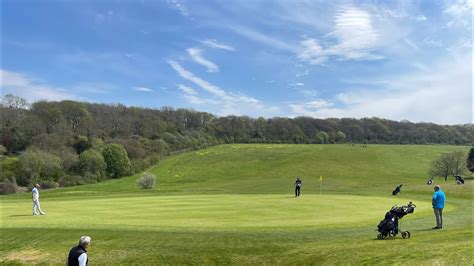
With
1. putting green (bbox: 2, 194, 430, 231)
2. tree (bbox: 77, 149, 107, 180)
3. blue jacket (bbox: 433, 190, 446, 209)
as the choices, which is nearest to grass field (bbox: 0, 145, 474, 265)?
putting green (bbox: 2, 194, 430, 231)

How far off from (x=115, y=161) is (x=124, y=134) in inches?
1416

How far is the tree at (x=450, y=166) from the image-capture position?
86625 millimetres

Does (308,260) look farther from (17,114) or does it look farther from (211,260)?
(17,114)

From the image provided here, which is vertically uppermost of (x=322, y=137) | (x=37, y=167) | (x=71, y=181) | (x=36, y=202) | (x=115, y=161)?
(x=322, y=137)

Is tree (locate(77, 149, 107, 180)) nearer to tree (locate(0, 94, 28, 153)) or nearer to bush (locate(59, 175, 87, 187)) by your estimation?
bush (locate(59, 175, 87, 187))

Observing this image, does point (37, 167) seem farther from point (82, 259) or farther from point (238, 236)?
point (82, 259)

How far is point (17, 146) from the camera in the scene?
11294 cm

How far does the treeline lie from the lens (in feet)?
318

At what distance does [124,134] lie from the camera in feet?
457

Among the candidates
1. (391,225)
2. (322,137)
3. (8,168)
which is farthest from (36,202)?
(322,137)

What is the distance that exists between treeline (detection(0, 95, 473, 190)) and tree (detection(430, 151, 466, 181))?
73.2 meters

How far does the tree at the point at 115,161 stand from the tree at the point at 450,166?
74598mm

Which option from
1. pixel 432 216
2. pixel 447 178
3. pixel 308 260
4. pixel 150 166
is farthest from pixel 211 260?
pixel 150 166

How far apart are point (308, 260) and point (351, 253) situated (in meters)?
1.63
